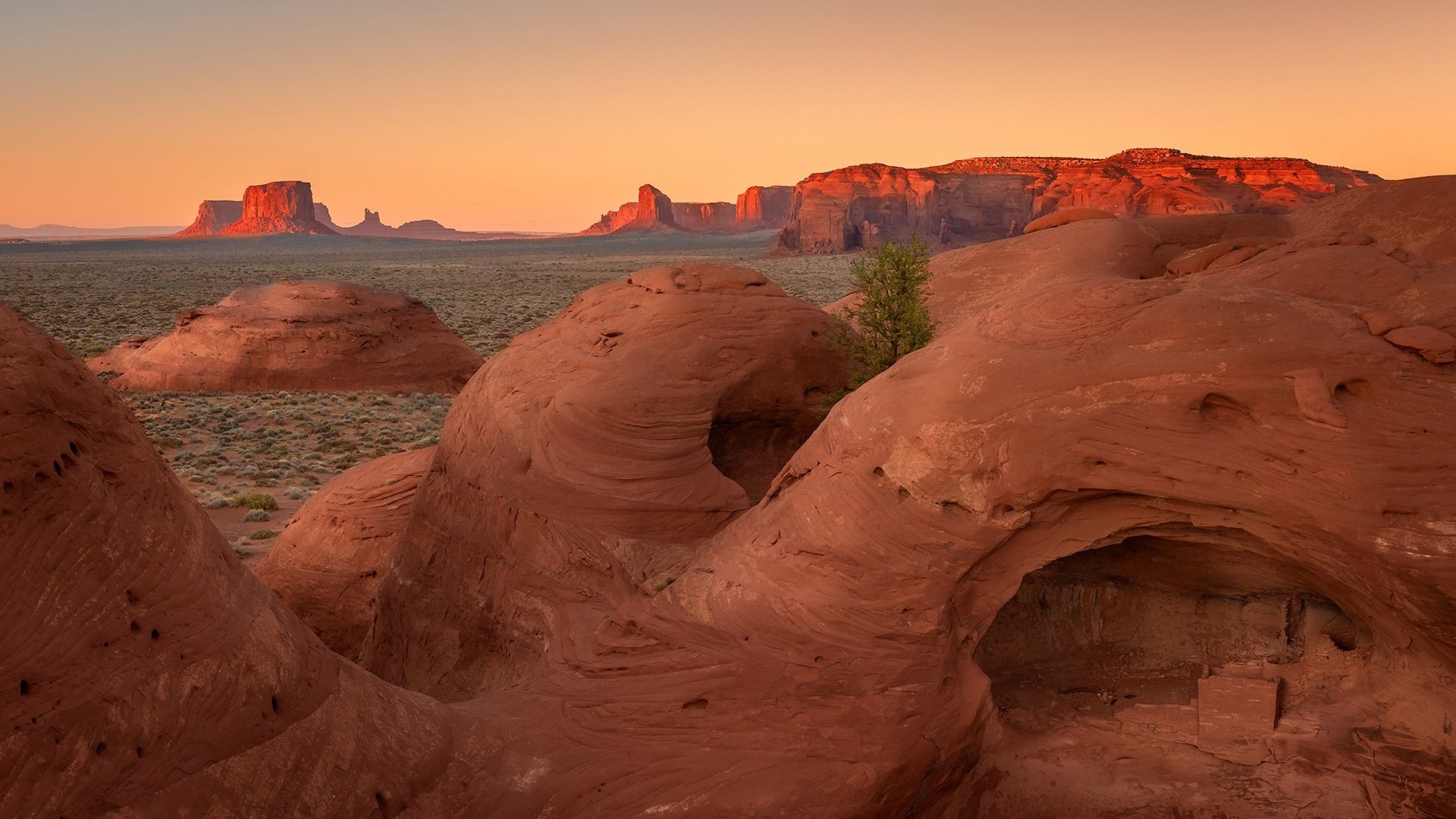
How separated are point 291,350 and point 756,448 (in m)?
21.2

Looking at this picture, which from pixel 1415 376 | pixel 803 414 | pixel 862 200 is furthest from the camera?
pixel 862 200

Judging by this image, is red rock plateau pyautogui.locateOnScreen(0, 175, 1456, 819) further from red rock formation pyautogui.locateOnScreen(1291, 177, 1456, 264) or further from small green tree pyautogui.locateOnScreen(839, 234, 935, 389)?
red rock formation pyautogui.locateOnScreen(1291, 177, 1456, 264)

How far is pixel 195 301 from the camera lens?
185 ft

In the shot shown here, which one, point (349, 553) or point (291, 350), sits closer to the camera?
point (349, 553)

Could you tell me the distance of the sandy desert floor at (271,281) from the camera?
65.8ft

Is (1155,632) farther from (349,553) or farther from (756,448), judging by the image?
(349,553)

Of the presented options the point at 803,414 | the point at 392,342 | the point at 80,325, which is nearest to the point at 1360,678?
the point at 803,414

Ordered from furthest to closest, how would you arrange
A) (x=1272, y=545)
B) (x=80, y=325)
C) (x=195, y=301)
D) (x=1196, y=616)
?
(x=195, y=301), (x=80, y=325), (x=1196, y=616), (x=1272, y=545)

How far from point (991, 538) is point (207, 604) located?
4.47 m

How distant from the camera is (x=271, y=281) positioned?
76750 millimetres

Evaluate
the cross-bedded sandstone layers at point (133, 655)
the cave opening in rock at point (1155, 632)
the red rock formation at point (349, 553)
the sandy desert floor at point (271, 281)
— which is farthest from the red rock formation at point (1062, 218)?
the sandy desert floor at point (271, 281)

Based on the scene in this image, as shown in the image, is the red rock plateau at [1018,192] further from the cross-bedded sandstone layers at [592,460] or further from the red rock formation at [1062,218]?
the cross-bedded sandstone layers at [592,460]

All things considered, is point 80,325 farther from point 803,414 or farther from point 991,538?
point 991,538

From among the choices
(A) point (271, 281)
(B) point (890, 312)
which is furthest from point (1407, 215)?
(A) point (271, 281)
